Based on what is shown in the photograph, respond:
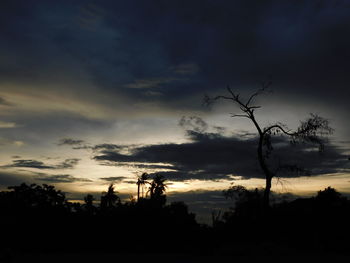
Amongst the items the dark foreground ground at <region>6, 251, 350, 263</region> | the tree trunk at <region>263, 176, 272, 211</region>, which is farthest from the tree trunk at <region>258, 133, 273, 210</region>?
the dark foreground ground at <region>6, 251, 350, 263</region>

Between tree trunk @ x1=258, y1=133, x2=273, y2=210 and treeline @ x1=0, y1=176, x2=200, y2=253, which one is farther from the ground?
tree trunk @ x1=258, y1=133, x2=273, y2=210

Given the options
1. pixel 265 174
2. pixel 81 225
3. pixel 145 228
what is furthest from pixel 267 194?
pixel 81 225

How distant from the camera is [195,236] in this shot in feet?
72.0

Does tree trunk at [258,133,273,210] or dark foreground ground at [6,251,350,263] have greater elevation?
tree trunk at [258,133,273,210]

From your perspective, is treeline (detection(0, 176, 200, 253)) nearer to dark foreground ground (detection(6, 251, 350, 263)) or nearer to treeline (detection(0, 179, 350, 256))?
treeline (detection(0, 179, 350, 256))

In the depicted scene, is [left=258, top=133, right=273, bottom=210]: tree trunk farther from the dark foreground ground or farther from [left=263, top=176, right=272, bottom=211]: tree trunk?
the dark foreground ground

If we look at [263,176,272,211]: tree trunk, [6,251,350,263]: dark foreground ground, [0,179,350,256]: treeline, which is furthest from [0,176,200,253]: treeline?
[263,176,272,211]: tree trunk

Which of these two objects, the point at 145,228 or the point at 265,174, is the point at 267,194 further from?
the point at 145,228

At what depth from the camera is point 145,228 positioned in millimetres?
22438

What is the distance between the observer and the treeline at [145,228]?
20156 millimetres

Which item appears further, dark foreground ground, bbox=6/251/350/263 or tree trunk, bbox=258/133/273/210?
tree trunk, bbox=258/133/273/210

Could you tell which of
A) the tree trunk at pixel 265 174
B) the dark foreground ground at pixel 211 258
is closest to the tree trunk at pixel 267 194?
the tree trunk at pixel 265 174

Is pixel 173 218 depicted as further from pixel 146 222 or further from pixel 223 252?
pixel 223 252

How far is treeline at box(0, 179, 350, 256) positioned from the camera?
20156 millimetres
